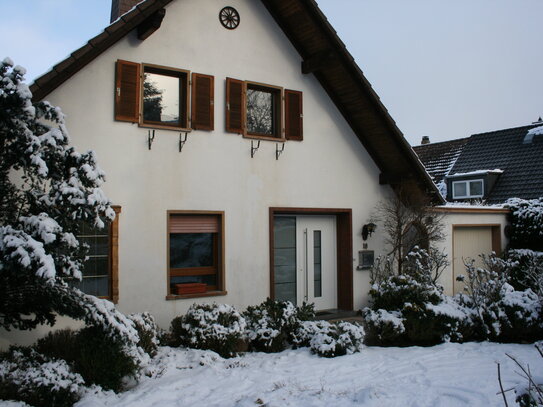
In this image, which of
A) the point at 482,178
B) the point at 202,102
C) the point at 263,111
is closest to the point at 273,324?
the point at 202,102

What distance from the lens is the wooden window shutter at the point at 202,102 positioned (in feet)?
32.0

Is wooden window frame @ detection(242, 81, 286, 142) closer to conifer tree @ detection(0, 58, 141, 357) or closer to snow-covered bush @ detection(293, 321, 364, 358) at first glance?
snow-covered bush @ detection(293, 321, 364, 358)

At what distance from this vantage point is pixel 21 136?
6.02 metres

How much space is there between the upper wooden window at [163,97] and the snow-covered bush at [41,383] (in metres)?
4.26

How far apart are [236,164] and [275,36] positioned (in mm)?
2828

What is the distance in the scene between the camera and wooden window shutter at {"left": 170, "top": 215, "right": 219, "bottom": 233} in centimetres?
958

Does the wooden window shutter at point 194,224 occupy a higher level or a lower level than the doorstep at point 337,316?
higher

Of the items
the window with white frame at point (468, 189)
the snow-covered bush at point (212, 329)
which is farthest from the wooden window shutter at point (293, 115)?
the window with white frame at point (468, 189)

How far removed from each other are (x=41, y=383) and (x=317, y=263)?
271 inches

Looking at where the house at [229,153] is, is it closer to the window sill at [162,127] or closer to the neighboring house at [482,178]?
the window sill at [162,127]

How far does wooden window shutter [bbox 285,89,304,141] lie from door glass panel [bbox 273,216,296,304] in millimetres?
1703

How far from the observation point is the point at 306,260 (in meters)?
11.5

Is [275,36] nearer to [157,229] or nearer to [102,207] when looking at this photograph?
[157,229]

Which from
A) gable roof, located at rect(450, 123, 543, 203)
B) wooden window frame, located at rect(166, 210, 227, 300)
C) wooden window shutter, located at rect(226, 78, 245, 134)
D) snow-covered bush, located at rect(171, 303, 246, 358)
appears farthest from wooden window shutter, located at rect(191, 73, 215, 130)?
gable roof, located at rect(450, 123, 543, 203)
